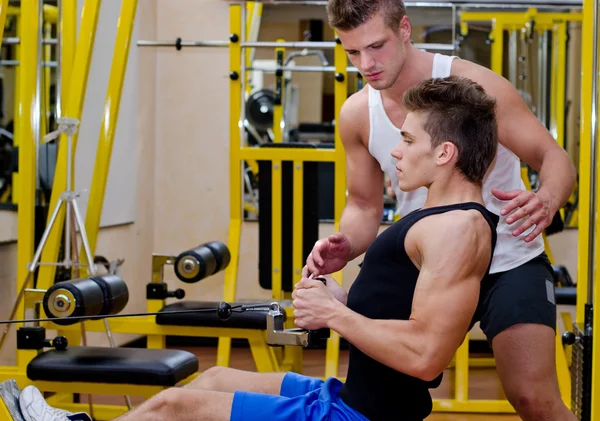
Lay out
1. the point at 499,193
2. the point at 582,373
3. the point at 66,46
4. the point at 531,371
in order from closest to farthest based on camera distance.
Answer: the point at 499,193, the point at 531,371, the point at 582,373, the point at 66,46

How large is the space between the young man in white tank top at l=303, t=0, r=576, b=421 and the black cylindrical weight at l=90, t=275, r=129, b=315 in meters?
0.89

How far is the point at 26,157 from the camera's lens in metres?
3.35

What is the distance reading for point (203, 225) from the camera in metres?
5.44

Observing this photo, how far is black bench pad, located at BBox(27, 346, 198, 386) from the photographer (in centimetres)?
266

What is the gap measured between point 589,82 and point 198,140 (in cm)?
342

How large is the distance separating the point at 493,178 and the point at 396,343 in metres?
0.72

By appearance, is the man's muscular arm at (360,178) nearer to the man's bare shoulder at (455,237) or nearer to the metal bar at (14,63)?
the man's bare shoulder at (455,237)

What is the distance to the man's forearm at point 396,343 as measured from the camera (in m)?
1.58

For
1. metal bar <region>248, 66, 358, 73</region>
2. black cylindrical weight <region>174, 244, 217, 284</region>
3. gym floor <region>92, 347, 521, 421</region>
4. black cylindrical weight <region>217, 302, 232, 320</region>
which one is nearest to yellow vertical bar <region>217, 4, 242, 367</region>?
black cylindrical weight <region>174, 244, 217, 284</region>

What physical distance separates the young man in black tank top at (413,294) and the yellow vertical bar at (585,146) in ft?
2.09

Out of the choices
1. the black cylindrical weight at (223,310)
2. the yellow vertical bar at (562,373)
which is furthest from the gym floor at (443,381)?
the black cylindrical weight at (223,310)

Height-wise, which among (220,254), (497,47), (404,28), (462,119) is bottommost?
(220,254)

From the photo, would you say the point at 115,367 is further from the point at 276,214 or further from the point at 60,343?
the point at 276,214

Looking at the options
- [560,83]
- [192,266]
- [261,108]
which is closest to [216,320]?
[192,266]
